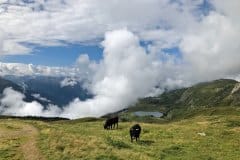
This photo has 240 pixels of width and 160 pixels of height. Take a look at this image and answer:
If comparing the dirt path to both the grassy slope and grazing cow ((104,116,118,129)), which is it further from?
grazing cow ((104,116,118,129))

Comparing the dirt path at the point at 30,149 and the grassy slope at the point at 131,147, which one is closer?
the dirt path at the point at 30,149

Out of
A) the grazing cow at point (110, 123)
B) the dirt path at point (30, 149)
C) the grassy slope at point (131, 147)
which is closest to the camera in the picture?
the dirt path at point (30, 149)

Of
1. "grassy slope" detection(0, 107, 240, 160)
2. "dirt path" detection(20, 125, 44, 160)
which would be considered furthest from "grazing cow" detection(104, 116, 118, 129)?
"dirt path" detection(20, 125, 44, 160)

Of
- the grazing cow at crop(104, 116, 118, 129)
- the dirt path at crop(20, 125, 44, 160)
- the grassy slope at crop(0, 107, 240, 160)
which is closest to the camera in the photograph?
the dirt path at crop(20, 125, 44, 160)

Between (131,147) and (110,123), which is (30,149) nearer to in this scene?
(131,147)

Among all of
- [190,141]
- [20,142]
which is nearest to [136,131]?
[190,141]

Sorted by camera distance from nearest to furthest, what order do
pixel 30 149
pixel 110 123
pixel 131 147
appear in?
pixel 30 149 → pixel 131 147 → pixel 110 123

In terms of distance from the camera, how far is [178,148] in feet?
143

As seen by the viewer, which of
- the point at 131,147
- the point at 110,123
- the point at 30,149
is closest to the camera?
the point at 30,149

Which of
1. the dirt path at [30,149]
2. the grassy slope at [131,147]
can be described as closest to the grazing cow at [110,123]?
the grassy slope at [131,147]

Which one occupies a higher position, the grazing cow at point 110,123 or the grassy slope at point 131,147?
the grazing cow at point 110,123

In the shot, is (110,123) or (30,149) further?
(110,123)

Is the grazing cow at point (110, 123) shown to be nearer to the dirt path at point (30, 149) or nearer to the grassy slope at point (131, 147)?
the grassy slope at point (131, 147)

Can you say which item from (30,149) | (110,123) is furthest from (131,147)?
(110,123)
